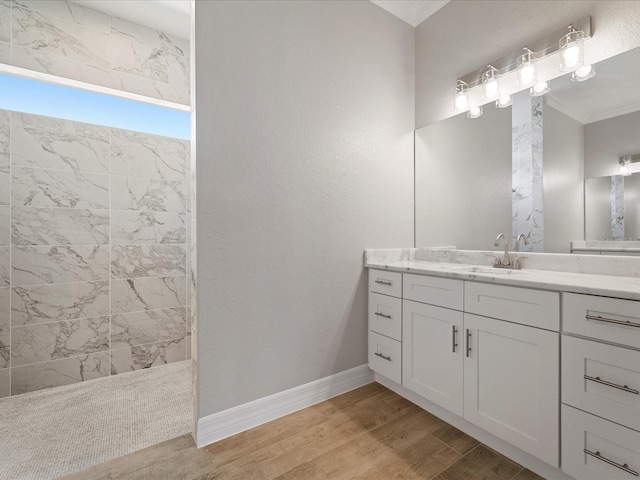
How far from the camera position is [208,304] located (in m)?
1.51

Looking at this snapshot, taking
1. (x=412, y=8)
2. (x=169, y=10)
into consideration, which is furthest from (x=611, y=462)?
(x=169, y=10)

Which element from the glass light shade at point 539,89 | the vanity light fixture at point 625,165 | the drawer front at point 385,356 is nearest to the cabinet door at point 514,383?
the drawer front at point 385,356

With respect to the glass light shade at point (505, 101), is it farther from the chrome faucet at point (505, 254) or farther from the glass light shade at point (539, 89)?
the chrome faucet at point (505, 254)

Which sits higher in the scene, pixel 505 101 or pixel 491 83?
pixel 491 83

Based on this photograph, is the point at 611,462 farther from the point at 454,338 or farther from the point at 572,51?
the point at 572,51

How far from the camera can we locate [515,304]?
4.18ft

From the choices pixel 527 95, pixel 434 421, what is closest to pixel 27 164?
pixel 434 421

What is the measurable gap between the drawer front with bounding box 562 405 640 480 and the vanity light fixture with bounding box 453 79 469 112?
188 cm

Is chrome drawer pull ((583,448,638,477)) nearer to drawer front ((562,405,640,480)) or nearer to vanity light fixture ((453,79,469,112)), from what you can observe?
drawer front ((562,405,640,480))

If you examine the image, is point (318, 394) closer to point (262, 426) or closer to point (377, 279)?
point (262, 426)

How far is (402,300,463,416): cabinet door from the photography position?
4.92 ft

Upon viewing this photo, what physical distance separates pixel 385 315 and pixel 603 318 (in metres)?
1.10

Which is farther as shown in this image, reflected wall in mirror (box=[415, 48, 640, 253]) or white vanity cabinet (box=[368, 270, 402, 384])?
white vanity cabinet (box=[368, 270, 402, 384])

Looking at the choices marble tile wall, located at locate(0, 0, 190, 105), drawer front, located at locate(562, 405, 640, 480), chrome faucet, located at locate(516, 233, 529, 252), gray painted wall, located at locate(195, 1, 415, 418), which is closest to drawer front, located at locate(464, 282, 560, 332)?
drawer front, located at locate(562, 405, 640, 480)
